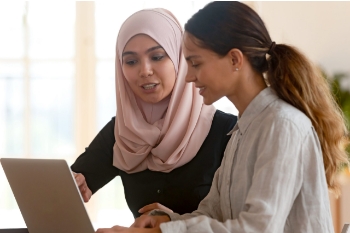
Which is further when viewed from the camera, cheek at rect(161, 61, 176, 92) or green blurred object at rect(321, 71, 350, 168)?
green blurred object at rect(321, 71, 350, 168)

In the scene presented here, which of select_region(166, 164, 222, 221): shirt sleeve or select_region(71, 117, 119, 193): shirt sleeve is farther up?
select_region(166, 164, 222, 221): shirt sleeve

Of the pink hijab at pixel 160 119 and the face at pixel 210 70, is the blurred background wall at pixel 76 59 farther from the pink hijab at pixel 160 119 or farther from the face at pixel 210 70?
the face at pixel 210 70

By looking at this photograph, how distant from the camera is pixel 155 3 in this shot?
523 cm

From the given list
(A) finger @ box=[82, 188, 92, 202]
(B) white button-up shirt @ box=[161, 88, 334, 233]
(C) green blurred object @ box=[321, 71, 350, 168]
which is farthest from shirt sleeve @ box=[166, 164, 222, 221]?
(C) green blurred object @ box=[321, 71, 350, 168]

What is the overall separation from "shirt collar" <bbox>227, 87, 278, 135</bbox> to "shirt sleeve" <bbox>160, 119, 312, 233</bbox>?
85 mm

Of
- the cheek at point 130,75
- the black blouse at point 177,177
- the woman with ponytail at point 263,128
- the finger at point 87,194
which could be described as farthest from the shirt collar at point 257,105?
the finger at point 87,194

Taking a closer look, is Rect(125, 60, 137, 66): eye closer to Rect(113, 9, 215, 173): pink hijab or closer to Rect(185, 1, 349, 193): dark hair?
Rect(113, 9, 215, 173): pink hijab

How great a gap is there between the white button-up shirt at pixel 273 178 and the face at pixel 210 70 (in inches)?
3.1

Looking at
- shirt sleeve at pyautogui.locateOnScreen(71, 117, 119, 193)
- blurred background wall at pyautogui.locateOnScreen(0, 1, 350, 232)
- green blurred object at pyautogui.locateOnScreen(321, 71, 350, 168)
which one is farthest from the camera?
blurred background wall at pyautogui.locateOnScreen(0, 1, 350, 232)

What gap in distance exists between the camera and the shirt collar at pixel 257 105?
132cm

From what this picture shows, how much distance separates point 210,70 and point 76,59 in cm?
404

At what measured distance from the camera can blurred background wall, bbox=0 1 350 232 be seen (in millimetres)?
5203

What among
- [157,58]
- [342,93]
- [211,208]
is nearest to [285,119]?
[211,208]

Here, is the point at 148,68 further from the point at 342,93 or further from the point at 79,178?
the point at 342,93
